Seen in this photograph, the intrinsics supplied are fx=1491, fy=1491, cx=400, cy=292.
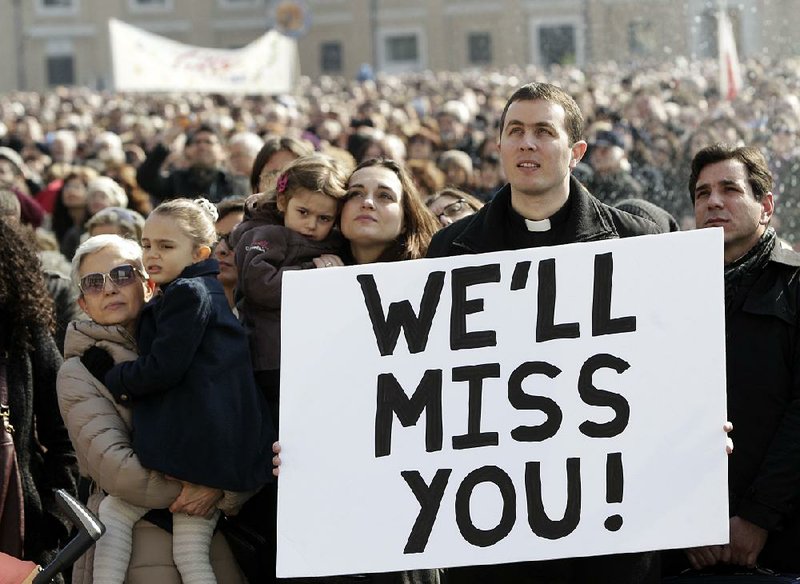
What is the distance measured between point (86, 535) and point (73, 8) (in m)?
61.7

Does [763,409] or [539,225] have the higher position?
→ [539,225]

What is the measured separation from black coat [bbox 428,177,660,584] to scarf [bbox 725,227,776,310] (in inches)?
10.6

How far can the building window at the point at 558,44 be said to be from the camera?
149 feet

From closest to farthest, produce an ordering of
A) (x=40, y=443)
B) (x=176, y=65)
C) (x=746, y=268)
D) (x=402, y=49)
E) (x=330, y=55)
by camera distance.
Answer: (x=746, y=268)
(x=40, y=443)
(x=176, y=65)
(x=330, y=55)
(x=402, y=49)

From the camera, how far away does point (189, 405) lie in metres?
4.05

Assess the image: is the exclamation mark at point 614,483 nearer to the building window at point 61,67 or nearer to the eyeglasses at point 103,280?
the eyeglasses at point 103,280

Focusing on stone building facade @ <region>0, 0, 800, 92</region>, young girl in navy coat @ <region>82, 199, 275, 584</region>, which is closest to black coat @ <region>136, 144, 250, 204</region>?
young girl in navy coat @ <region>82, 199, 275, 584</region>

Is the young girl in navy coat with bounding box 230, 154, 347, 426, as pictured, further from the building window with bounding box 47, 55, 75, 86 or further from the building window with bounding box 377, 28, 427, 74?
the building window with bounding box 47, 55, 75, 86

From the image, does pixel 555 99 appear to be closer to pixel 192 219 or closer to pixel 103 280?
pixel 192 219

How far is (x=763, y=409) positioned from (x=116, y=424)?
5.76ft

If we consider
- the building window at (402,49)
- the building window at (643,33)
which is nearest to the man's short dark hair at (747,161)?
the building window at (643,33)

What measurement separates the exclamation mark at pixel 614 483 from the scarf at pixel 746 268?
29.2 inches

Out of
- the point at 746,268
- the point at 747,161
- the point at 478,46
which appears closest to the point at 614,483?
the point at 746,268

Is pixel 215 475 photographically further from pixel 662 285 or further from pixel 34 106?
pixel 34 106
